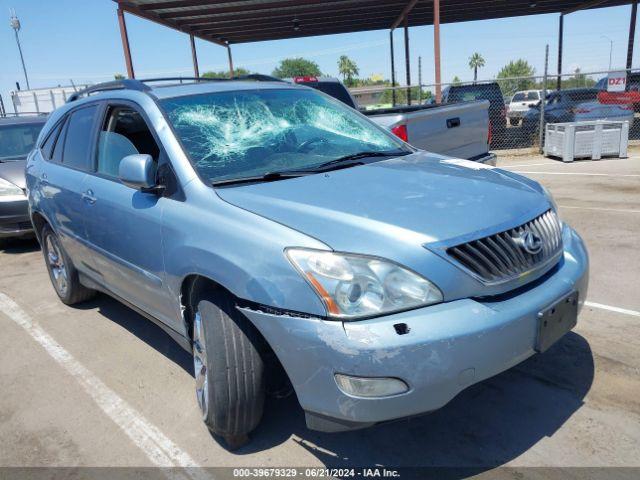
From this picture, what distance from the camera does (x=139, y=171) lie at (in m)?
2.74

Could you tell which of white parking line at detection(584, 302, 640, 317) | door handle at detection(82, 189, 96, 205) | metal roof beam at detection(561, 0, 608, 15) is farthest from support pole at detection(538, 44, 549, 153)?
door handle at detection(82, 189, 96, 205)

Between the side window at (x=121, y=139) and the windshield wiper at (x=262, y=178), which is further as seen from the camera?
the side window at (x=121, y=139)

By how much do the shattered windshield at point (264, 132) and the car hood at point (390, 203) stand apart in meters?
0.30

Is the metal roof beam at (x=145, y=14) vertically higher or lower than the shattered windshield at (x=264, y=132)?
higher

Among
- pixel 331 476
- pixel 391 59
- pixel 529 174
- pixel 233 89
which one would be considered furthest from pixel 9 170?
pixel 391 59

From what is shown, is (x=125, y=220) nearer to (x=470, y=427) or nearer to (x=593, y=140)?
(x=470, y=427)

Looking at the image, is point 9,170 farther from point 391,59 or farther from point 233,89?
point 391,59

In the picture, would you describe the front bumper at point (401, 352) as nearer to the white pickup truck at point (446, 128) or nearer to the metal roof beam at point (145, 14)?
the white pickup truck at point (446, 128)

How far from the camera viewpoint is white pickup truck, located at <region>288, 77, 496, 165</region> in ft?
18.1

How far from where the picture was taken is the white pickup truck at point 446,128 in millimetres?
5527

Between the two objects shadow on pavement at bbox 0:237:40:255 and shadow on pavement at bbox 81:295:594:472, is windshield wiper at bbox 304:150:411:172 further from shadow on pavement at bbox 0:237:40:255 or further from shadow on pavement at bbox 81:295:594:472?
shadow on pavement at bbox 0:237:40:255

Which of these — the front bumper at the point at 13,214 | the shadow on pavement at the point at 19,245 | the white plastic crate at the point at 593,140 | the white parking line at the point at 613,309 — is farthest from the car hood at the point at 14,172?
the white plastic crate at the point at 593,140

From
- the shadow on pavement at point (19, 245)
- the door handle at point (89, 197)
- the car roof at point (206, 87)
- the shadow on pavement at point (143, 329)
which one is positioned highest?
the car roof at point (206, 87)

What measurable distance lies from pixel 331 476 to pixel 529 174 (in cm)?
935
